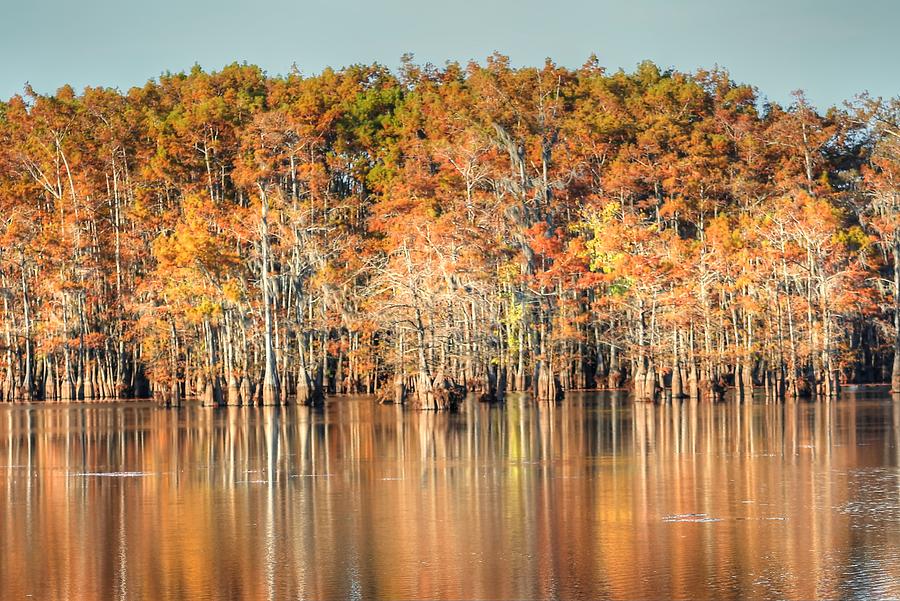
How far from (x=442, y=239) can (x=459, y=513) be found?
119 ft

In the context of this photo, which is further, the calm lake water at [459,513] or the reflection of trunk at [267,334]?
the reflection of trunk at [267,334]

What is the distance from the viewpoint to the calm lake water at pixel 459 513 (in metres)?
16.0

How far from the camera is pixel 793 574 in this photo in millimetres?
16031

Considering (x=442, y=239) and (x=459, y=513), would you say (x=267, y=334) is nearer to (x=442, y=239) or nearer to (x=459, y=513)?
(x=442, y=239)

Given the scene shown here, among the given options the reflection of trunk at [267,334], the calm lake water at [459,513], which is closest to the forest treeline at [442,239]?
the reflection of trunk at [267,334]

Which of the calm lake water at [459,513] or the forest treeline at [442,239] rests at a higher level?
the forest treeline at [442,239]

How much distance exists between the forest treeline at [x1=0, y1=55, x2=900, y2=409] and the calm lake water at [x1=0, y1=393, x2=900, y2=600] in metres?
16.7

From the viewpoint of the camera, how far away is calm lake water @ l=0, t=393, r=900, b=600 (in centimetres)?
1599

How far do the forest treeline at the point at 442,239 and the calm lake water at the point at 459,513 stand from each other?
54.7ft

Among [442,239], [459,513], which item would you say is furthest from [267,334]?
[459,513]

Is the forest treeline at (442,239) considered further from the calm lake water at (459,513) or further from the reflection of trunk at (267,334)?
the calm lake water at (459,513)

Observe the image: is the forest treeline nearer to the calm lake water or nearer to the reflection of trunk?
the reflection of trunk

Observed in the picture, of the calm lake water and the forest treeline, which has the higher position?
the forest treeline

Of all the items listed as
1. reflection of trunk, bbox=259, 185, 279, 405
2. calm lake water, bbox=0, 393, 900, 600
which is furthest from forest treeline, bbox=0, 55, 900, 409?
calm lake water, bbox=0, 393, 900, 600
